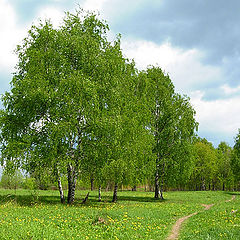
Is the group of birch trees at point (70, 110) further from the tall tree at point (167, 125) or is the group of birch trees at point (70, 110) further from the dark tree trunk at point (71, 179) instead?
the tall tree at point (167, 125)

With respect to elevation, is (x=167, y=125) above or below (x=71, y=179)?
above

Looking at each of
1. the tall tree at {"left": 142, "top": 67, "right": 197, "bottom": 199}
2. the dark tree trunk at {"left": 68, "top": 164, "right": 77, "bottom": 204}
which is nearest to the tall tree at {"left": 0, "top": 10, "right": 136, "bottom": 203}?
the dark tree trunk at {"left": 68, "top": 164, "right": 77, "bottom": 204}

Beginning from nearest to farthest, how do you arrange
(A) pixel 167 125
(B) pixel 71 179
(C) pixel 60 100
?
1. (C) pixel 60 100
2. (B) pixel 71 179
3. (A) pixel 167 125

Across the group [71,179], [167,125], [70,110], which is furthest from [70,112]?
[167,125]

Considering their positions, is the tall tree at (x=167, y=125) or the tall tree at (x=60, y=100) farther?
the tall tree at (x=167, y=125)

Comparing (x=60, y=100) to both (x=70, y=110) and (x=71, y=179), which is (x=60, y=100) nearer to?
(x=70, y=110)

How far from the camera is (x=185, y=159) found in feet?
110

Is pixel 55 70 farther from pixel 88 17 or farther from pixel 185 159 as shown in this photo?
pixel 185 159

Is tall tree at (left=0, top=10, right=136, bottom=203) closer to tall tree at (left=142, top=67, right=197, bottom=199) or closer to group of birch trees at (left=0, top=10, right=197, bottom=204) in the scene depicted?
group of birch trees at (left=0, top=10, right=197, bottom=204)

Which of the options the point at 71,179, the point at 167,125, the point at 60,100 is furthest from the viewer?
the point at 167,125

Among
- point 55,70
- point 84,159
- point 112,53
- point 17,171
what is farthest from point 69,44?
point 17,171

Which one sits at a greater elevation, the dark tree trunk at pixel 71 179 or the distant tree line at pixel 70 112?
the distant tree line at pixel 70 112

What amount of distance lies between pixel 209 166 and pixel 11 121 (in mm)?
60514

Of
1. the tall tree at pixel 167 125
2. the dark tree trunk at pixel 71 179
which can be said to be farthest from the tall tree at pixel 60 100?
the tall tree at pixel 167 125
